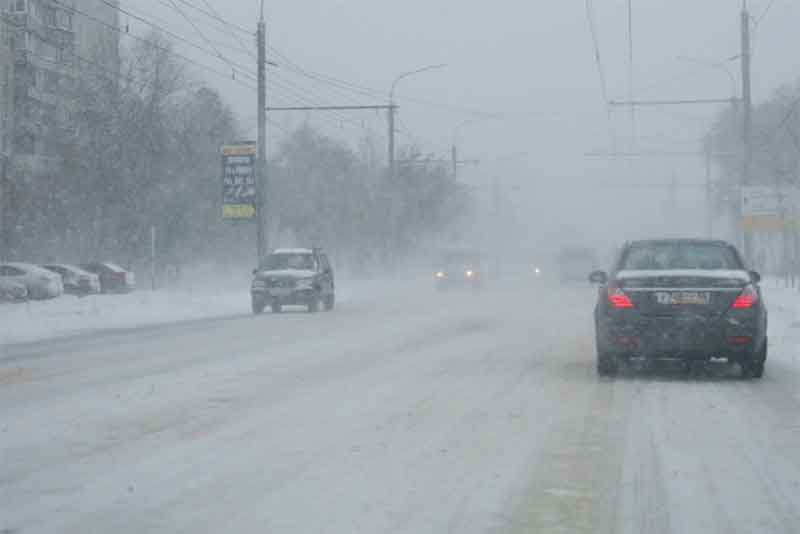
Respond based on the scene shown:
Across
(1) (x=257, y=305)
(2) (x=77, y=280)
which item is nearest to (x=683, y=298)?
(1) (x=257, y=305)

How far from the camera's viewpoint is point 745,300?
12.8 meters

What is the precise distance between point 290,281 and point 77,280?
55.4ft

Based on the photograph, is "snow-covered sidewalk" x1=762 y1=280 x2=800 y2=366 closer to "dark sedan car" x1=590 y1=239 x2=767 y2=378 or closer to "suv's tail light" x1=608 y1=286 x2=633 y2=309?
"dark sedan car" x1=590 y1=239 x2=767 y2=378

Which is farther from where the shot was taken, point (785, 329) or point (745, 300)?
point (785, 329)

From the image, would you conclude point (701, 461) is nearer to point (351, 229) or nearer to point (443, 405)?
point (443, 405)

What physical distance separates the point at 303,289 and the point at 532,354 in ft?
54.1

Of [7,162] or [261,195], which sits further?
[7,162]

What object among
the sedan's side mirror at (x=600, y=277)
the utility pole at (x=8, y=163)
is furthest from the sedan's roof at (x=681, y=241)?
the utility pole at (x=8, y=163)

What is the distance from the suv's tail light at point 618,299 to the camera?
13.0 meters

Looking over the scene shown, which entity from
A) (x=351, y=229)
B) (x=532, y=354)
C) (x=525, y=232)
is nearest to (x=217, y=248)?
(x=351, y=229)

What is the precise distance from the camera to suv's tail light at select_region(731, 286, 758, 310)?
12797 mm

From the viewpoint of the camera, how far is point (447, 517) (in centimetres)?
635

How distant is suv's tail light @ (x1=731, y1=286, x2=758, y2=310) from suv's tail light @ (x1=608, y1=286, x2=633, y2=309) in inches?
42.2

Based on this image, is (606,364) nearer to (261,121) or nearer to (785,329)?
(785,329)
